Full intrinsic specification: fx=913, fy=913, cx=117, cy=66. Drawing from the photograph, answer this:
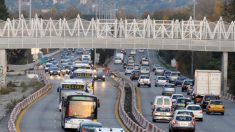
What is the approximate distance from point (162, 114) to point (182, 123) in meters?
8.87

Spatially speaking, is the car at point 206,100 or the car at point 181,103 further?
the car at point 206,100

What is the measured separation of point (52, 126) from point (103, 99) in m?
A: 30.0

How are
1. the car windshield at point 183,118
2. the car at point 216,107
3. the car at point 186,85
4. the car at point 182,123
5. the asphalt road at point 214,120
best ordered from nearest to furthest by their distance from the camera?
the car at point 182,123 → the car windshield at point 183,118 → the asphalt road at point 214,120 → the car at point 216,107 → the car at point 186,85

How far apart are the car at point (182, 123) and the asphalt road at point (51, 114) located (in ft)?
19.7

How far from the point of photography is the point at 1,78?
9794cm

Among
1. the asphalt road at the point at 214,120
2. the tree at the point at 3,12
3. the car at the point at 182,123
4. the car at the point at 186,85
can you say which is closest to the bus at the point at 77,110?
the car at the point at 182,123

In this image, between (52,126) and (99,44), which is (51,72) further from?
(52,126)

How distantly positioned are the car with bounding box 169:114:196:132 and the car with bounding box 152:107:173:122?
307 inches

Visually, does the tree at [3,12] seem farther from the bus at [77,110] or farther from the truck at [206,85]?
the bus at [77,110]

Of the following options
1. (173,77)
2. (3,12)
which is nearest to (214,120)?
(173,77)

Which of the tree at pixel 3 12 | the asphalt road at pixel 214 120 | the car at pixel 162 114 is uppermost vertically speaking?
the tree at pixel 3 12

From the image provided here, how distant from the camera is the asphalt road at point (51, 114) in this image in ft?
175

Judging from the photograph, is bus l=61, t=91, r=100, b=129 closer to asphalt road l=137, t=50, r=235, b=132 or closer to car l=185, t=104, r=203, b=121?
asphalt road l=137, t=50, r=235, b=132

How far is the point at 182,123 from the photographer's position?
167ft
